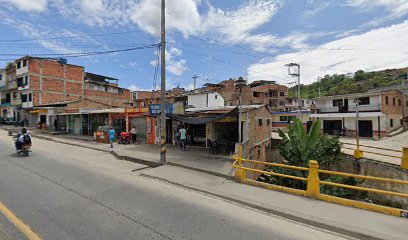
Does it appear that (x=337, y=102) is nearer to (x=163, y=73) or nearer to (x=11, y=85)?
(x=163, y=73)

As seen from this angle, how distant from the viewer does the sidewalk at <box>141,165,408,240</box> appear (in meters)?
4.80

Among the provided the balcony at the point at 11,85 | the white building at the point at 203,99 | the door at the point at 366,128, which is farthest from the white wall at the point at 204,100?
the balcony at the point at 11,85

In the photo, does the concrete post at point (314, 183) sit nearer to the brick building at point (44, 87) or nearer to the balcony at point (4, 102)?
the brick building at point (44, 87)

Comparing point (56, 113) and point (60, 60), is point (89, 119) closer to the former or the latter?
point (56, 113)

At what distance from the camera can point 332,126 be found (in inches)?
1307

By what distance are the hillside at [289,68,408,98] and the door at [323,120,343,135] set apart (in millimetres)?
26056

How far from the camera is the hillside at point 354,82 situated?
5545 centimetres

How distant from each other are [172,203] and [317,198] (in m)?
4.28

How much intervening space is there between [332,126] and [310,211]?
3206 centimetres

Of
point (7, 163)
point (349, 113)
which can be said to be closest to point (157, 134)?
point (7, 163)

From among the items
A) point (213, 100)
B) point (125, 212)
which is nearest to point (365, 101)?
point (213, 100)

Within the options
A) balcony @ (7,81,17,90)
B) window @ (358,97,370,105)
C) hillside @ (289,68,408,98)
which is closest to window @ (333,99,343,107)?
window @ (358,97,370,105)

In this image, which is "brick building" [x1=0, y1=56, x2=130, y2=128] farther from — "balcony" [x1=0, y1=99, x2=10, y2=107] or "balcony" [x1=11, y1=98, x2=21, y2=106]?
"balcony" [x1=0, y1=99, x2=10, y2=107]

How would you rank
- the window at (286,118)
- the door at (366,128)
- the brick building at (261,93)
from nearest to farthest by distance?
the door at (366,128) < the window at (286,118) < the brick building at (261,93)
